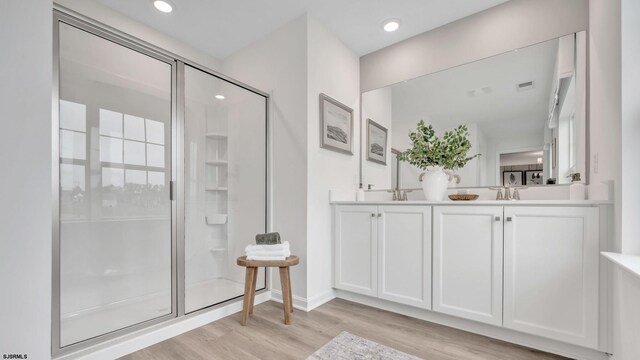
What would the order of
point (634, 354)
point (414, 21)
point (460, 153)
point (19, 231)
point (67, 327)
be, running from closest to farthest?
point (634, 354) → point (19, 231) → point (67, 327) → point (460, 153) → point (414, 21)

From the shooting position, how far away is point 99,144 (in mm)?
1857

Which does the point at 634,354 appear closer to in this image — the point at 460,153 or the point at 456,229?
the point at 456,229

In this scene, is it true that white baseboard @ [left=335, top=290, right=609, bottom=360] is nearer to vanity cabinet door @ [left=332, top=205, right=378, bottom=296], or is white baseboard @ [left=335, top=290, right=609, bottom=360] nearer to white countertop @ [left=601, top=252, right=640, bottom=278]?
vanity cabinet door @ [left=332, top=205, right=378, bottom=296]

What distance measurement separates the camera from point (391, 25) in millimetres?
2520

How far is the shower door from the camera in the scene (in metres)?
A: 1.68

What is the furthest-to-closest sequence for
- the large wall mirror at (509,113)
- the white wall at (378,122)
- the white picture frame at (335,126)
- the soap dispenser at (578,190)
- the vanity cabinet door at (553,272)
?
the white wall at (378,122) → the white picture frame at (335,126) → the large wall mirror at (509,113) → the soap dispenser at (578,190) → the vanity cabinet door at (553,272)

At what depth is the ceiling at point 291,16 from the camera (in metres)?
2.28

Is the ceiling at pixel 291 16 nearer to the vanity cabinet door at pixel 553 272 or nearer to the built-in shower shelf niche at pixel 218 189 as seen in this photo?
the built-in shower shelf niche at pixel 218 189

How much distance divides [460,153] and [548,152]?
1.92 feet

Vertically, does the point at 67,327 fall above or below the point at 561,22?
below

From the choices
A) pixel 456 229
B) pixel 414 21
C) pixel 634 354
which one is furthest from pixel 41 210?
pixel 414 21

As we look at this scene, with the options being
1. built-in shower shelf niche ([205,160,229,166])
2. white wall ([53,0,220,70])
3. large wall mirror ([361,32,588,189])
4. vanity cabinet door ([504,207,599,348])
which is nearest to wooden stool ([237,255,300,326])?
built-in shower shelf niche ([205,160,229,166])

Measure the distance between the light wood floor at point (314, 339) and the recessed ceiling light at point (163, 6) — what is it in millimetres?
2569

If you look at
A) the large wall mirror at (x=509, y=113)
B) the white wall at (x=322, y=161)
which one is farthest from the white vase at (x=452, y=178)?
the white wall at (x=322, y=161)
